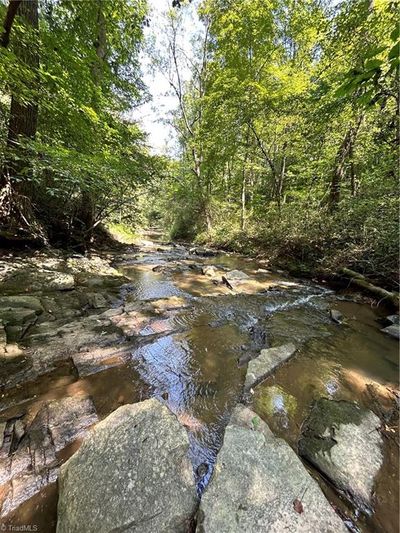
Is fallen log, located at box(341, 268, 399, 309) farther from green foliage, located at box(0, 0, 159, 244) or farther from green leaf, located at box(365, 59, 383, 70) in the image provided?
green foliage, located at box(0, 0, 159, 244)

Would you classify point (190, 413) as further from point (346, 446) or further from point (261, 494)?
point (346, 446)

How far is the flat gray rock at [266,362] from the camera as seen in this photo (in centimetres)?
256

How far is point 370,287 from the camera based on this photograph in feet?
17.1

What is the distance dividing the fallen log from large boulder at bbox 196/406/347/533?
4237mm

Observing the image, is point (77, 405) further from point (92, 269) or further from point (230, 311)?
point (92, 269)

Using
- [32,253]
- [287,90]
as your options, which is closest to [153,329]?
[32,253]

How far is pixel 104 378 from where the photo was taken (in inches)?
95.7

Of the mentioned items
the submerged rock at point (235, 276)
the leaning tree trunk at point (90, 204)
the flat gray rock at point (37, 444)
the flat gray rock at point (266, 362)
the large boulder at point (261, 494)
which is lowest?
the flat gray rock at point (37, 444)

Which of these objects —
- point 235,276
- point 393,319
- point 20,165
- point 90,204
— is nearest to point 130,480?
point 393,319

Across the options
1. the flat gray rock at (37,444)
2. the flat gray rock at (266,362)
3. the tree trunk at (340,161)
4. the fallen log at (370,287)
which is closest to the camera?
the flat gray rock at (37,444)

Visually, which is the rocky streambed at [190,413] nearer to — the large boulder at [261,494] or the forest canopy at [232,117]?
the large boulder at [261,494]

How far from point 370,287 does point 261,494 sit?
5.08m

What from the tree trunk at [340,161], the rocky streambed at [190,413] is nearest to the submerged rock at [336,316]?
the rocky streambed at [190,413]

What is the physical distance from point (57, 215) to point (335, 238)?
762 centimetres
